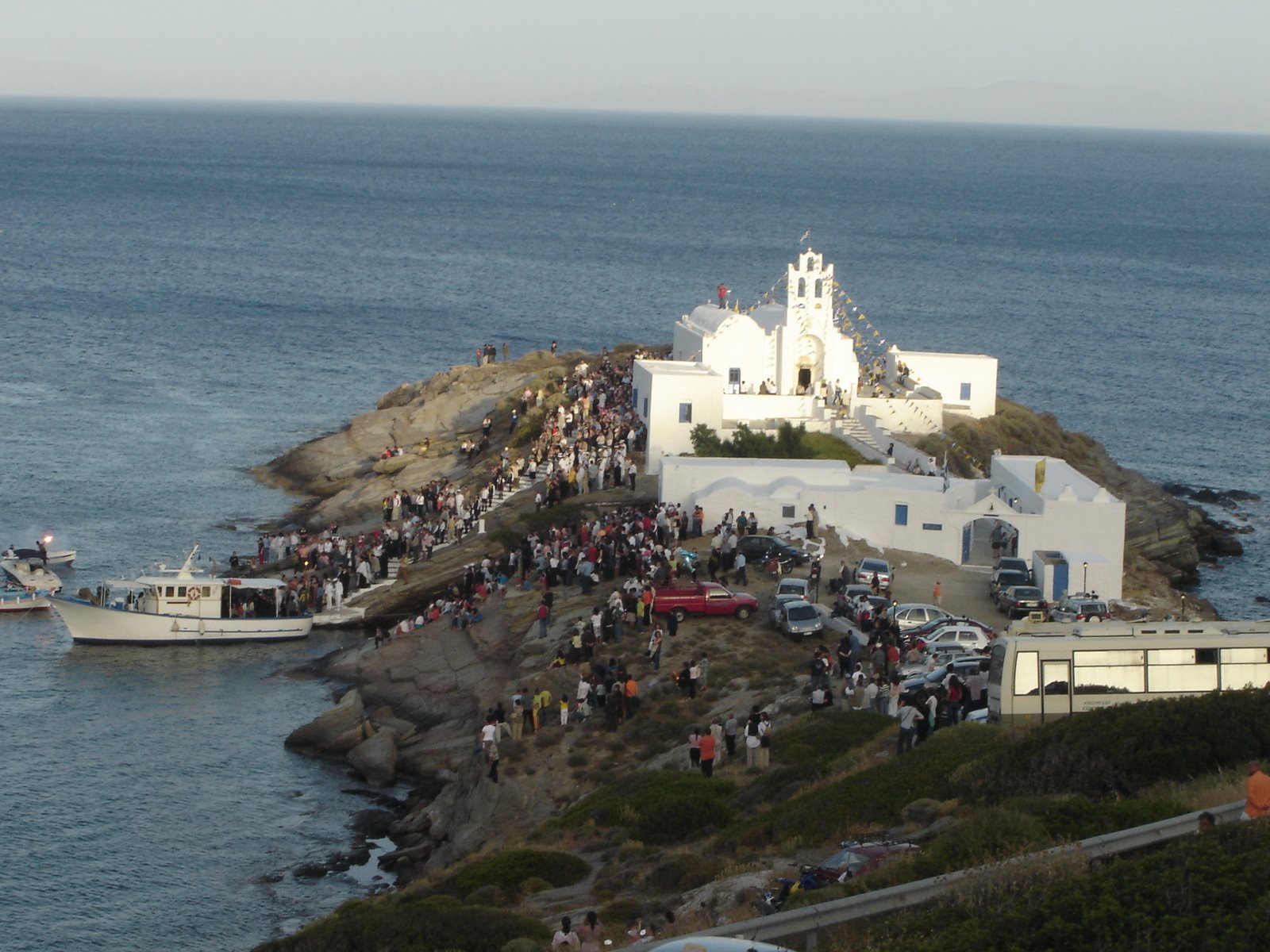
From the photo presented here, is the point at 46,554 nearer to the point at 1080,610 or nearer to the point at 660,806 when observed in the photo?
the point at 660,806

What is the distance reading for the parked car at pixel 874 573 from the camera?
A: 35.0 meters

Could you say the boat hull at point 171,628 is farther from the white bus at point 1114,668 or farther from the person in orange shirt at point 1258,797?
the person in orange shirt at point 1258,797

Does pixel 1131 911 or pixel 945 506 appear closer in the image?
pixel 1131 911

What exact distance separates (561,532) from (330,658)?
638 cm

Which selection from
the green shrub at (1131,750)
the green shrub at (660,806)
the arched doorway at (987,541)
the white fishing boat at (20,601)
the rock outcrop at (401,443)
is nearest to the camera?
the green shrub at (1131,750)

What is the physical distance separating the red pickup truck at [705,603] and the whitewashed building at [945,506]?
6710 mm

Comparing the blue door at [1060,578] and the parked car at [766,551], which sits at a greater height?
the parked car at [766,551]

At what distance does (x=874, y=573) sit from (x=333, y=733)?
11631 millimetres

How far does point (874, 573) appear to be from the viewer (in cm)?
3531

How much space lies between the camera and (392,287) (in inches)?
4609

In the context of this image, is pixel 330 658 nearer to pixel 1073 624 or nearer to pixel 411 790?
pixel 411 790

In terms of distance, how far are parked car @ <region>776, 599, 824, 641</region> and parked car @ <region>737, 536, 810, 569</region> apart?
4.57 meters

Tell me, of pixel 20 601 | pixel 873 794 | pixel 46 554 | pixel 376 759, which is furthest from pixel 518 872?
pixel 46 554

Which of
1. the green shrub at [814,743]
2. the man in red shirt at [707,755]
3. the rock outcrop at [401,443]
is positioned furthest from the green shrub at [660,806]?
the rock outcrop at [401,443]
